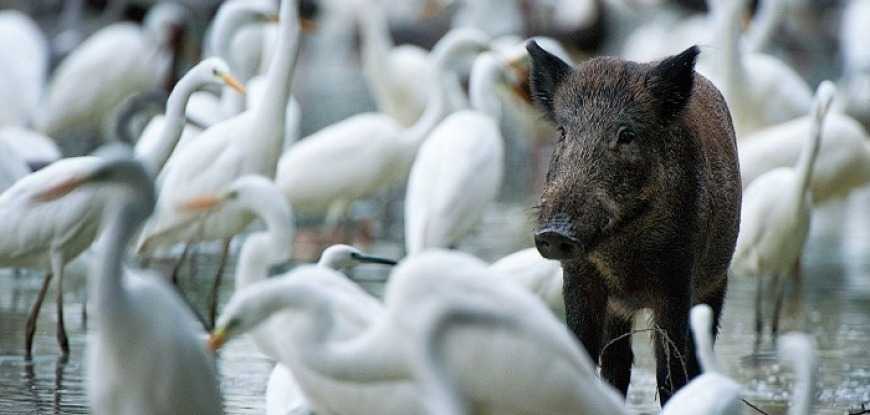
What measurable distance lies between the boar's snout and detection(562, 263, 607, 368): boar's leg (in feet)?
1.36

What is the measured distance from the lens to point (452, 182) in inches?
456

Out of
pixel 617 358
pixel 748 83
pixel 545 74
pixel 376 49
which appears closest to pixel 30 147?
pixel 376 49

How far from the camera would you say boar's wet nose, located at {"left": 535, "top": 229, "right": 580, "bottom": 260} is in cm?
702

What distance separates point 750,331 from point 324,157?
417 cm

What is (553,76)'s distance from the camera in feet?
25.8

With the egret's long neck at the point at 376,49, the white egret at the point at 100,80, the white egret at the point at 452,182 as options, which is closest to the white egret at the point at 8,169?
the white egret at the point at 452,182

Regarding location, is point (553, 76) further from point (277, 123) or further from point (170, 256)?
point (170, 256)

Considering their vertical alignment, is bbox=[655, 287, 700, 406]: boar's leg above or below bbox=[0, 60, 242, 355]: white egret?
below

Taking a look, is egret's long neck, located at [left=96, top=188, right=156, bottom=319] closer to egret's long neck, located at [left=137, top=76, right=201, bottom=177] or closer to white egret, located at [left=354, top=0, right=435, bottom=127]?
egret's long neck, located at [left=137, top=76, right=201, bottom=177]

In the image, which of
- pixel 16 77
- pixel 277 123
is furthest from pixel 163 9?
pixel 277 123

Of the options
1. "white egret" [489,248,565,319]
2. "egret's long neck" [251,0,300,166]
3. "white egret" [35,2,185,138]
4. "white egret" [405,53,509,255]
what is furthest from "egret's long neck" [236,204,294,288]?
"white egret" [35,2,185,138]

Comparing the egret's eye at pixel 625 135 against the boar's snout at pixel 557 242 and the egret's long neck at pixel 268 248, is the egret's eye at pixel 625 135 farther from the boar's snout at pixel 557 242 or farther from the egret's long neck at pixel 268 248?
the egret's long neck at pixel 268 248

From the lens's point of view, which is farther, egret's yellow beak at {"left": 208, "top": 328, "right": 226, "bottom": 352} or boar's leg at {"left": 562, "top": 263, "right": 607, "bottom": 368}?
boar's leg at {"left": 562, "top": 263, "right": 607, "bottom": 368}

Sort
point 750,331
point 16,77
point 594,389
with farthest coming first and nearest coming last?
point 16,77, point 750,331, point 594,389
